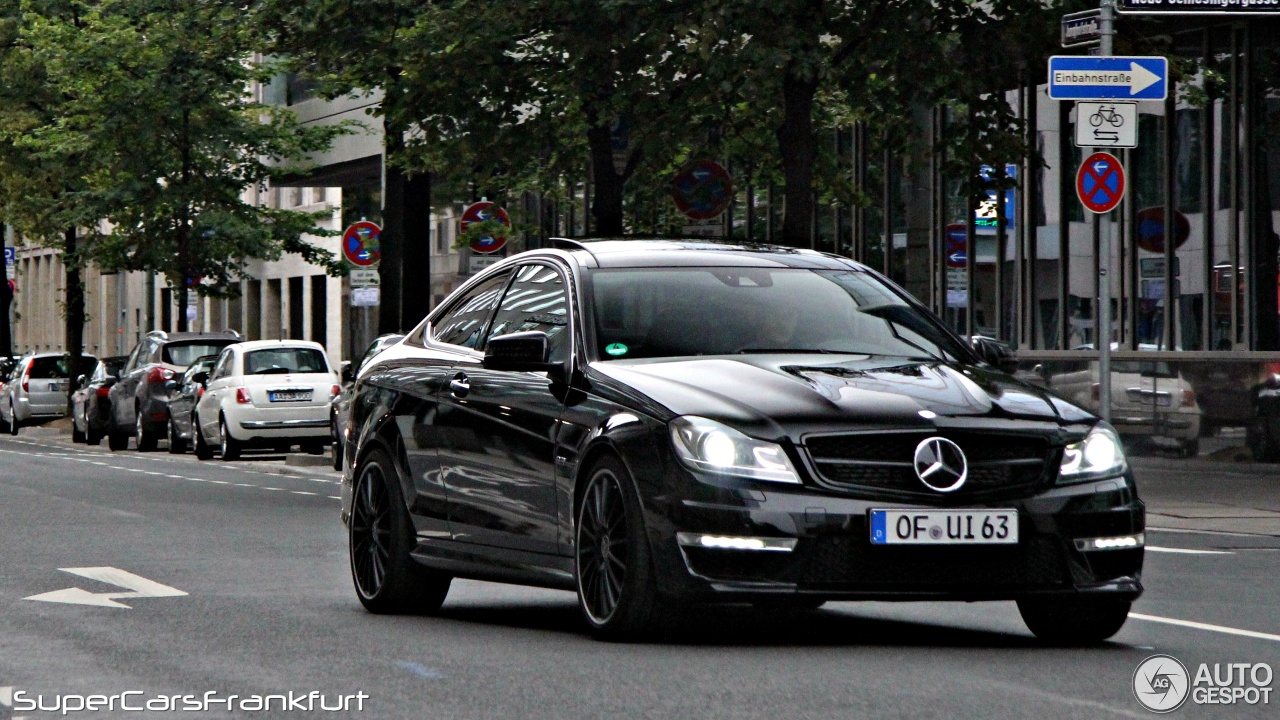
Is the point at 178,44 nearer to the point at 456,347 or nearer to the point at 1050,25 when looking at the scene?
the point at 1050,25

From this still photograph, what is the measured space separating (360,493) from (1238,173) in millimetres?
15424

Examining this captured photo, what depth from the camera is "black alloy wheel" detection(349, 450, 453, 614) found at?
33.4 feet

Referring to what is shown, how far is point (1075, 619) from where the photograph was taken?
8688 mm

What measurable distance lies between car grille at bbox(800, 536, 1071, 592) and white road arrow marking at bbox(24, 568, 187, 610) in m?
3.65

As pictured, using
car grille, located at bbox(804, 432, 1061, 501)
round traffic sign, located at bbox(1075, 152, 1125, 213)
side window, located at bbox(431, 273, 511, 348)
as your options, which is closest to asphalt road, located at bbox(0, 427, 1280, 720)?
car grille, located at bbox(804, 432, 1061, 501)

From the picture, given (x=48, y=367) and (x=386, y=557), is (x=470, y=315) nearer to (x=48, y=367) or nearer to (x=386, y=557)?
(x=386, y=557)

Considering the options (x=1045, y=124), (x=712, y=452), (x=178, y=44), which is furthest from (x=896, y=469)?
(x=178, y=44)

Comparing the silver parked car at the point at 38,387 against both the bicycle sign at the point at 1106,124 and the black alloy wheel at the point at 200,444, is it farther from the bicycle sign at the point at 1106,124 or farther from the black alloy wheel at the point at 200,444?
the bicycle sign at the point at 1106,124

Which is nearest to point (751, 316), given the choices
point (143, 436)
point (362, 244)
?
point (362, 244)

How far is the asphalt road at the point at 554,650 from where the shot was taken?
7.06 meters

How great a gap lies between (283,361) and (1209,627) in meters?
22.2

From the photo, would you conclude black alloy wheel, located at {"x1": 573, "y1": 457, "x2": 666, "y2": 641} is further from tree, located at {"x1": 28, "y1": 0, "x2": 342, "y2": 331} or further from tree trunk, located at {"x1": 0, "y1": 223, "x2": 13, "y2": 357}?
tree trunk, located at {"x1": 0, "y1": 223, "x2": 13, "y2": 357}

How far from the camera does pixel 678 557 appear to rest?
26.7 feet

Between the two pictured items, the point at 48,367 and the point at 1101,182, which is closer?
the point at 1101,182
